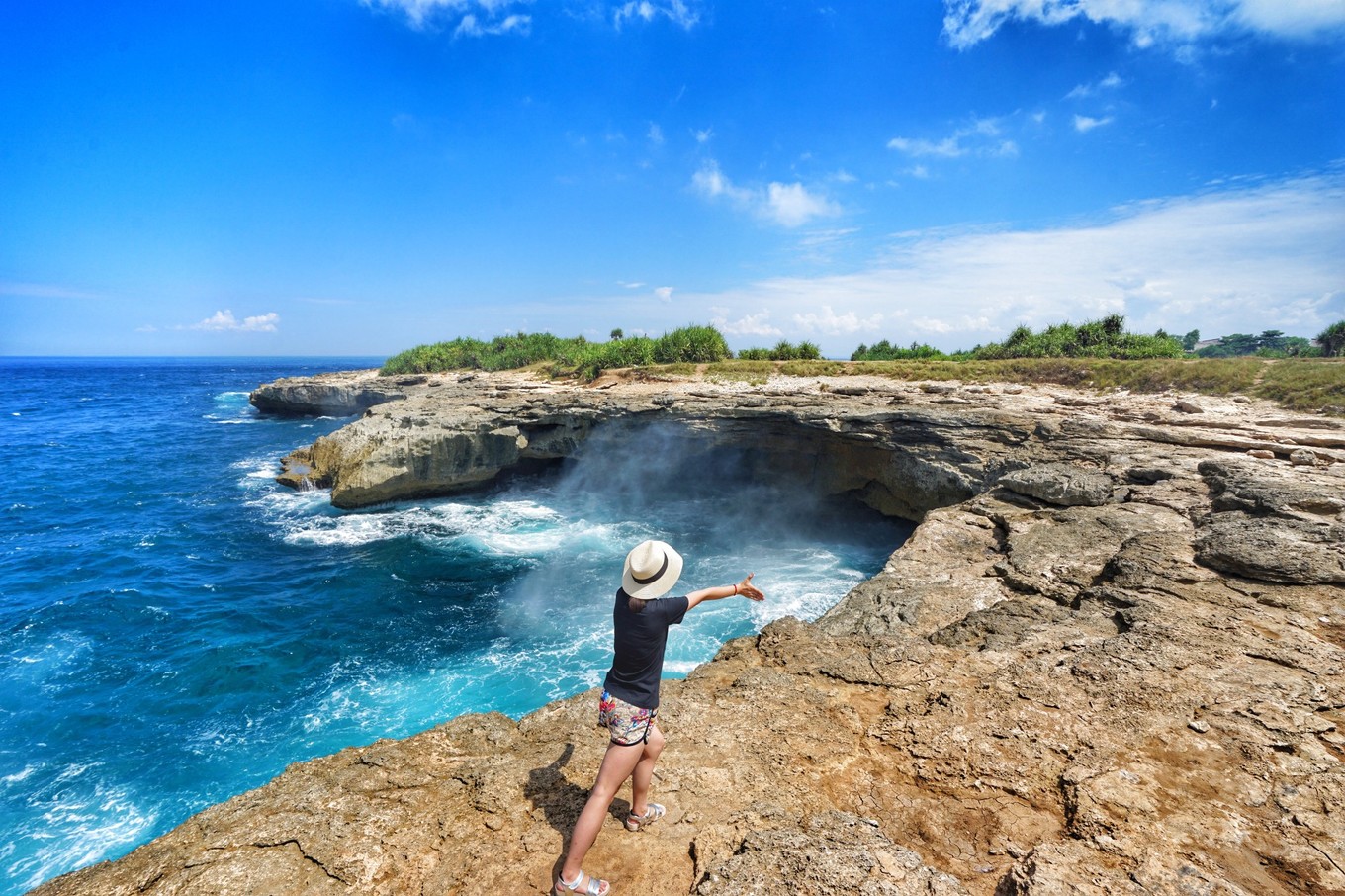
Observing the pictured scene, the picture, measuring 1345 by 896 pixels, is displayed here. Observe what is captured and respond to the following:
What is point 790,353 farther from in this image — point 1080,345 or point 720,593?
point 720,593

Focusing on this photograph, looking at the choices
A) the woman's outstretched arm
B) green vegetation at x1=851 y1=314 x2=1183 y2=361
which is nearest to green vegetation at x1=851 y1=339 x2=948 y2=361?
green vegetation at x1=851 y1=314 x2=1183 y2=361

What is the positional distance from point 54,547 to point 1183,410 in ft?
112

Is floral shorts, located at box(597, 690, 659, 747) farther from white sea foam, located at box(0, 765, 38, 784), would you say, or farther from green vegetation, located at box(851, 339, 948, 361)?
green vegetation, located at box(851, 339, 948, 361)

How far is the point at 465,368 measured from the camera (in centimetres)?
4341

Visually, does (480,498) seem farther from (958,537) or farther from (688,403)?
(958,537)

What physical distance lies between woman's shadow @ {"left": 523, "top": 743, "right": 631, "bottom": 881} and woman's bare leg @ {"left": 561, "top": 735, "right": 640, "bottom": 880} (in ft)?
1.25

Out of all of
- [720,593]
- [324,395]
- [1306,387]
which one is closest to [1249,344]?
[1306,387]

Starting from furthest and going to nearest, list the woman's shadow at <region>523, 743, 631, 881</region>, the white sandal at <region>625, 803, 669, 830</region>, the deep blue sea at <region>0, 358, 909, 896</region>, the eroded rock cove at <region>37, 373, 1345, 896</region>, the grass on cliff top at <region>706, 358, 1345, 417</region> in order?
1. the grass on cliff top at <region>706, 358, 1345, 417</region>
2. the deep blue sea at <region>0, 358, 909, 896</region>
3. the woman's shadow at <region>523, 743, 631, 881</region>
4. the white sandal at <region>625, 803, 669, 830</region>
5. the eroded rock cove at <region>37, 373, 1345, 896</region>

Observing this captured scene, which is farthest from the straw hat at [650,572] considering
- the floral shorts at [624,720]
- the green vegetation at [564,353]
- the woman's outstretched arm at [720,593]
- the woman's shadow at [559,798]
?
the green vegetation at [564,353]

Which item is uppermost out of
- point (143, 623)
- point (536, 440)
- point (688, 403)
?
point (688, 403)

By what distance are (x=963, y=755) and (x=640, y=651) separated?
303cm

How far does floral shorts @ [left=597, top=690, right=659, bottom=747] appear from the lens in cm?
362

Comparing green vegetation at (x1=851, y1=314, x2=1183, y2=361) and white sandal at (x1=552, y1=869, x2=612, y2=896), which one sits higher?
green vegetation at (x1=851, y1=314, x2=1183, y2=361)

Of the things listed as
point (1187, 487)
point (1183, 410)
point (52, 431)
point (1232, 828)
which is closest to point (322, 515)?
point (1232, 828)
